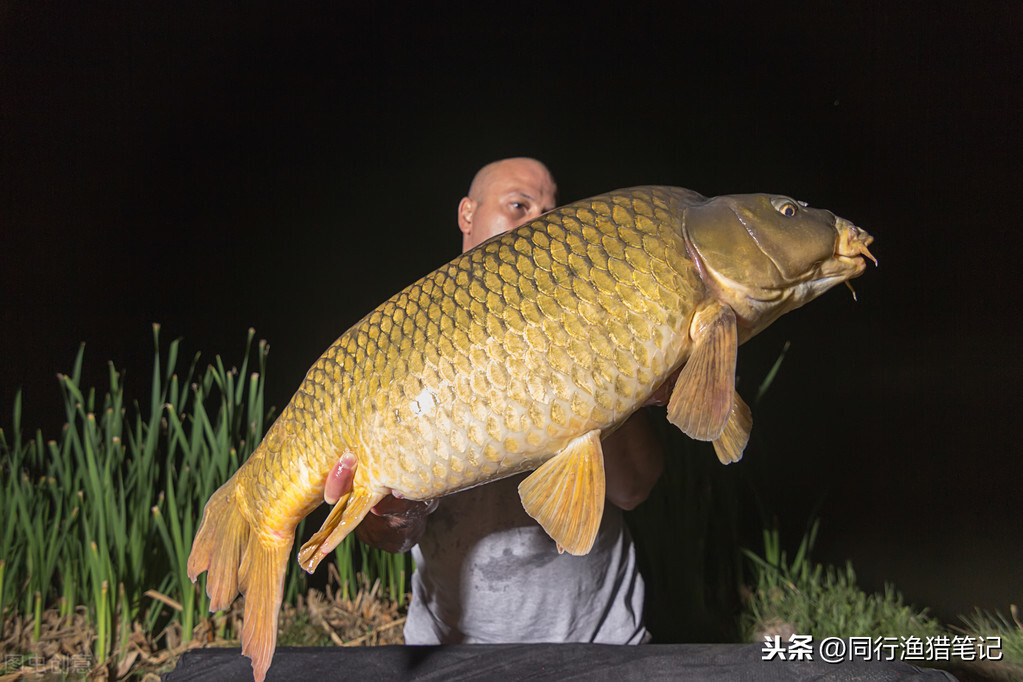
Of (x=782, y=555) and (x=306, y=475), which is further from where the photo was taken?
(x=782, y=555)

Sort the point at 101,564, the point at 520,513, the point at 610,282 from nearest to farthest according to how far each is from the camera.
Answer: the point at 610,282 < the point at 520,513 < the point at 101,564

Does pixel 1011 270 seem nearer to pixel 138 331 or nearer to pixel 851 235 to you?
pixel 851 235

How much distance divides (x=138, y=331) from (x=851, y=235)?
5.30ft

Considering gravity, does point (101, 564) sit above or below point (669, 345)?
below

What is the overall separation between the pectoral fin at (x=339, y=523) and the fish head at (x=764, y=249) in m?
0.45

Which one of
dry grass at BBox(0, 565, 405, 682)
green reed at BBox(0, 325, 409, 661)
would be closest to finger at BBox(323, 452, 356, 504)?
green reed at BBox(0, 325, 409, 661)

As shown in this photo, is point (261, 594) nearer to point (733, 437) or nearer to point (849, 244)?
point (733, 437)

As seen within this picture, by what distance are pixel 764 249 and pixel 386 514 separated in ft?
1.96

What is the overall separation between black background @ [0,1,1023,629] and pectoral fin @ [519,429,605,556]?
1.14m

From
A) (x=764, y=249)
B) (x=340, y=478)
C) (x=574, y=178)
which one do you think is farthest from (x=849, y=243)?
(x=574, y=178)

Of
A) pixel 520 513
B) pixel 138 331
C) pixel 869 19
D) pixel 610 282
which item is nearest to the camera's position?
pixel 610 282

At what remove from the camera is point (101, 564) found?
140 cm

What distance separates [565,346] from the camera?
2.26 ft

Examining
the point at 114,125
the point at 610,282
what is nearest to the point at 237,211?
the point at 114,125
